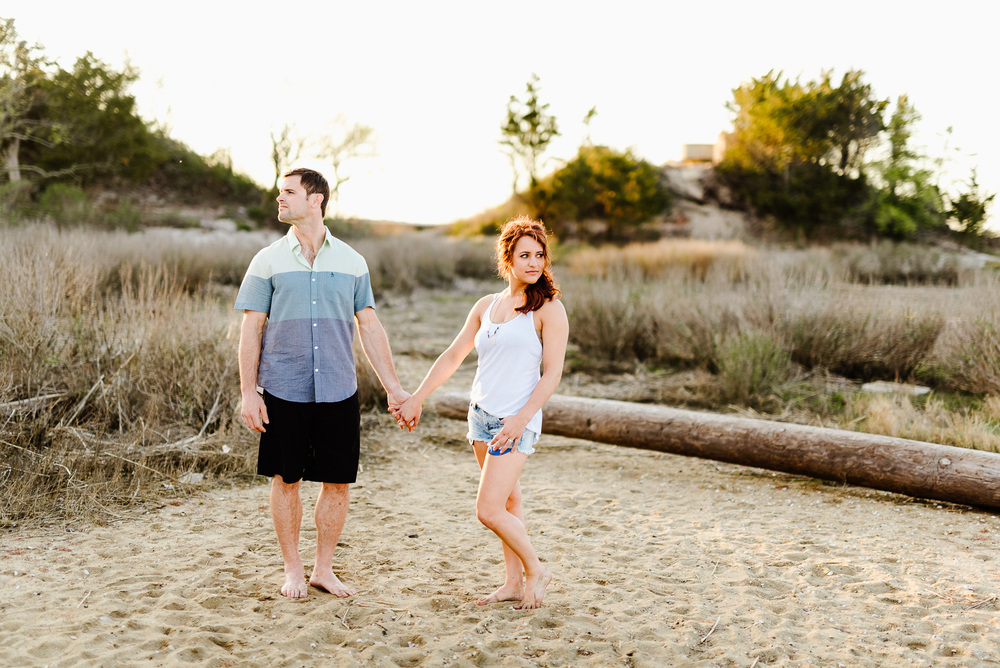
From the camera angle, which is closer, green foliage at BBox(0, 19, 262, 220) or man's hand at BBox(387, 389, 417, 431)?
man's hand at BBox(387, 389, 417, 431)

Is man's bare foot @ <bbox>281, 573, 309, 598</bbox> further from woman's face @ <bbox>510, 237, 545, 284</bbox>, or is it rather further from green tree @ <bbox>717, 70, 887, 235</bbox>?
green tree @ <bbox>717, 70, 887, 235</bbox>

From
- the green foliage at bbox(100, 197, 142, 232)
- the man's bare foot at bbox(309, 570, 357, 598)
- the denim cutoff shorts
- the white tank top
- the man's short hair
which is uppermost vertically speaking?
the green foliage at bbox(100, 197, 142, 232)

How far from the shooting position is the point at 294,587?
357 centimetres

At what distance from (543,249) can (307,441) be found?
1348mm

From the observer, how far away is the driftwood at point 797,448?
16.4ft

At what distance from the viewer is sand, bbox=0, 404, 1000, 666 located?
3145 millimetres

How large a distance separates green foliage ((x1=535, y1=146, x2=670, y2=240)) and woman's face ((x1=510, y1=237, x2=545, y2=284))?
28.1 m

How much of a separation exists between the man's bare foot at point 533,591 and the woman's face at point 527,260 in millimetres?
1389

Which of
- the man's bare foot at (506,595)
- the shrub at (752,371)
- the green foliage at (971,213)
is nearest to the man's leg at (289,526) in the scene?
the man's bare foot at (506,595)

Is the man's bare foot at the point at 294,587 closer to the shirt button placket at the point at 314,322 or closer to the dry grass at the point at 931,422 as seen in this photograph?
the shirt button placket at the point at 314,322

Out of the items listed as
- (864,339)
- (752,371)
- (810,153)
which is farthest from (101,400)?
(810,153)

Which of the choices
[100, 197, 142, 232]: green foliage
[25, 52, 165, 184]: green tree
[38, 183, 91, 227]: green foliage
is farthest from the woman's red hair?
[25, 52, 165, 184]: green tree

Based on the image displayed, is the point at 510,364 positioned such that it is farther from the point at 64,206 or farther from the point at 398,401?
the point at 64,206

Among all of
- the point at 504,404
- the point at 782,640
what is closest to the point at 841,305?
the point at 782,640
